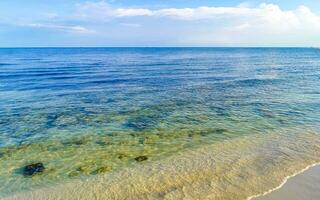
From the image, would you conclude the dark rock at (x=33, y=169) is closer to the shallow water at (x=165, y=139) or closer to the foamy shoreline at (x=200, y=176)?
the shallow water at (x=165, y=139)

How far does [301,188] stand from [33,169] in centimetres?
975

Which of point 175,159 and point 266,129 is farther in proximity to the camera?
point 266,129

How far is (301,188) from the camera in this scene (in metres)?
9.09

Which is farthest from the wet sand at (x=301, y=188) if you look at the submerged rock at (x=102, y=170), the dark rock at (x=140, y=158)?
the submerged rock at (x=102, y=170)

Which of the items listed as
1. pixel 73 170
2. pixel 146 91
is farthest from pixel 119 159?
pixel 146 91

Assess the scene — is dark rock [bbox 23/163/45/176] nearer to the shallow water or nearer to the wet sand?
the shallow water

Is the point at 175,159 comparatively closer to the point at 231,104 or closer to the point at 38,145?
the point at 38,145

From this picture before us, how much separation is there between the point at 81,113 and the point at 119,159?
8691 millimetres

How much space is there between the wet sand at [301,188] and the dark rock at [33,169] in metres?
8.16

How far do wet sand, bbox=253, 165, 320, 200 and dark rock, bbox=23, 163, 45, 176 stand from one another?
8.16 metres

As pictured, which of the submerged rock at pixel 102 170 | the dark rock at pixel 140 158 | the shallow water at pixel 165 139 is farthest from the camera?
the dark rock at pixel 140 158

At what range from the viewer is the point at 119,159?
40.0ft

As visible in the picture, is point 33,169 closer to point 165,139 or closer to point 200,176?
point 165,139

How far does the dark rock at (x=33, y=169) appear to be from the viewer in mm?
11117
